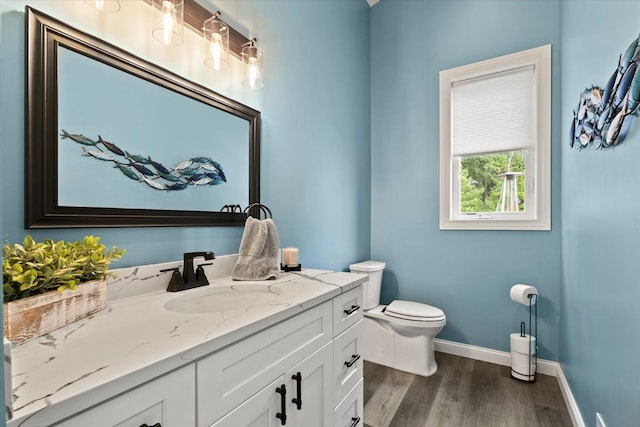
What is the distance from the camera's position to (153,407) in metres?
0.62

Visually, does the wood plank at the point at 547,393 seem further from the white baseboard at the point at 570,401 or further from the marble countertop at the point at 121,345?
the marble countertop at the point at 121,345

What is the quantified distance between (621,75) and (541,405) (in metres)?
1.84

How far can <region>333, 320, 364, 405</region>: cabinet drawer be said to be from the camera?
129 centimetres

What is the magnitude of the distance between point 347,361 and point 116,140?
1.25 m

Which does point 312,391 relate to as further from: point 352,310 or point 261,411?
point 352,310

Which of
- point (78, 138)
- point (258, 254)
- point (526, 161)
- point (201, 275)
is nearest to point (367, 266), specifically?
point (258, 254)

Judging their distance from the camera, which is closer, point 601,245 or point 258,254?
point 601,245

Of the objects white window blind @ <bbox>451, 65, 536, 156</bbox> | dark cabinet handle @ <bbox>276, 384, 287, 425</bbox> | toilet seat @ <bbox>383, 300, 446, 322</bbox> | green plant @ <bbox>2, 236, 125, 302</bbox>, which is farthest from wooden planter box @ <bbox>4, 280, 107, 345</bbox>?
white window blind @ <bbox>451, 65, 536, 156</bbox>

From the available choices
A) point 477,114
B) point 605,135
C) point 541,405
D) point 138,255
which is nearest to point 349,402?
point 138,255

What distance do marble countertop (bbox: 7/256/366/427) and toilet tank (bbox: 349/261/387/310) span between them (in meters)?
1.40

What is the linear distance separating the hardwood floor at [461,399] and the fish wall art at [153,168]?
5.09 ft

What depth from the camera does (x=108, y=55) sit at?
1093 mm

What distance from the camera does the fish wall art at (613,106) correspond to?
95 centimetres

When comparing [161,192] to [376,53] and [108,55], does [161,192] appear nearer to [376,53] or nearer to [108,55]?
[108,55]
